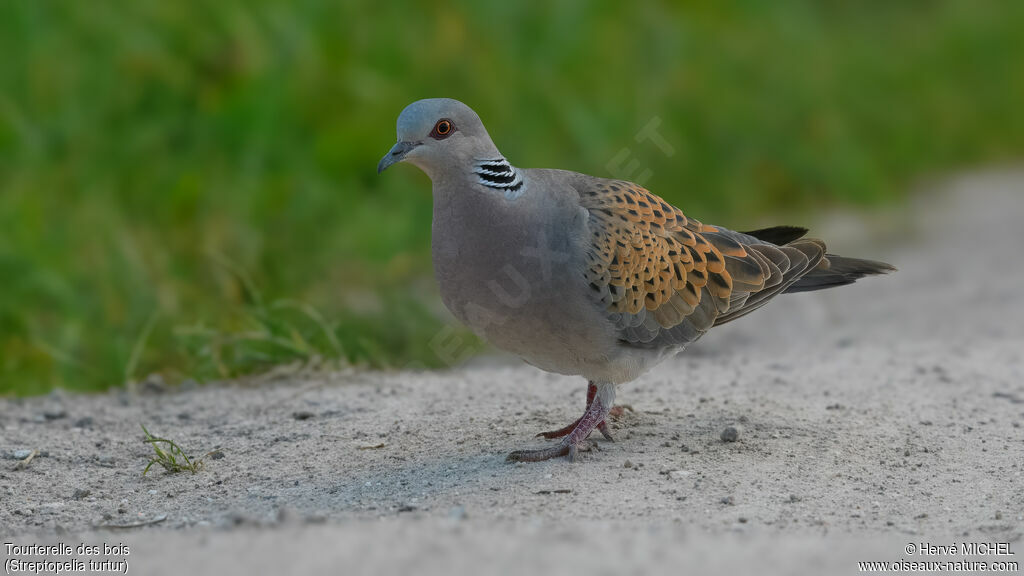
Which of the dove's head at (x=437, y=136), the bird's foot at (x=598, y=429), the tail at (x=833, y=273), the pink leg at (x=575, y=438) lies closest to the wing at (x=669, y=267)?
the tail at (x=833, y=273)

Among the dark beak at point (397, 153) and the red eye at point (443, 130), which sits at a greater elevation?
the red eye at point (443, 130)

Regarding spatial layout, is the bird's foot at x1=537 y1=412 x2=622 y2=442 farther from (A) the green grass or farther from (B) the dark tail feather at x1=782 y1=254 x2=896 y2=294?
(A) the green grass

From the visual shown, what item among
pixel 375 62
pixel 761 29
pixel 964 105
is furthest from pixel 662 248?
pixel 964 105

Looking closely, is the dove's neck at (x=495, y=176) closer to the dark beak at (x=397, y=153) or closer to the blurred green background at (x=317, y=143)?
the dark beak at (x=397, y=153)

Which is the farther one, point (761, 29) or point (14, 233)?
point (761, 29)

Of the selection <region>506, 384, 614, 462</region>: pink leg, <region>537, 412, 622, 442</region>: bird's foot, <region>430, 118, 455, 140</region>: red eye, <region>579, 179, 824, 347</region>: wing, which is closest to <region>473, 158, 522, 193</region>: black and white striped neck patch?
<region>430, 118, 455, 140</region>: red eye

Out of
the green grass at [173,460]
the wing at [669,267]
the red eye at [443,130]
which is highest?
the red eye at [443,130]

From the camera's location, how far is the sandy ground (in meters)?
3.04

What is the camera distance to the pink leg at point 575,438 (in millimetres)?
4195

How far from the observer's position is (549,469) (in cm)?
411

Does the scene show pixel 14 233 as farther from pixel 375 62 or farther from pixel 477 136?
pixel 477 136

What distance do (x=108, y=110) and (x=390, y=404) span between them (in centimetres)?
415

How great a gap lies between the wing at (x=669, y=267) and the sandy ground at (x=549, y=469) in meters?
0.47

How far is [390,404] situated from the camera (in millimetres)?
5062
